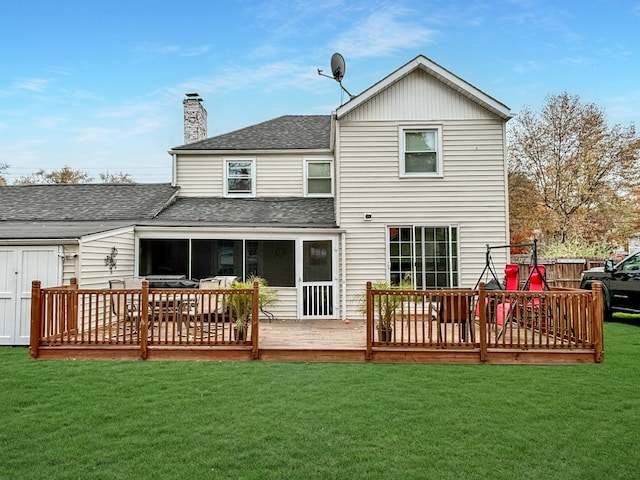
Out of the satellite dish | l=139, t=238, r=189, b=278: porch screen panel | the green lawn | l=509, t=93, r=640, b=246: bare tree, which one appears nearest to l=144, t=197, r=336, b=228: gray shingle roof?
l=139, t=238, r=189, b=278: porch screen panel

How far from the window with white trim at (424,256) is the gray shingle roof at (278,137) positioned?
4.50m

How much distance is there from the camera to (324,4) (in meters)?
14.7

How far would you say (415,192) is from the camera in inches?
448

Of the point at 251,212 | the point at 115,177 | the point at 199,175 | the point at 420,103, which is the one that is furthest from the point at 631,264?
the point at 115,177

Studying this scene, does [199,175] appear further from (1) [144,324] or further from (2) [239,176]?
Result: (1) [144,324]

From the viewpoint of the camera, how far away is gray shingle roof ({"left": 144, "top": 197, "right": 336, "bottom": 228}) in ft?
38.2

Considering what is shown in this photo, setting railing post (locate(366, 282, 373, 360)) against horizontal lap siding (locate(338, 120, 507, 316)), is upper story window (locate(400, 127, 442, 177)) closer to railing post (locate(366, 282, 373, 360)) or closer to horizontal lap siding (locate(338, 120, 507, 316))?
horizontal lap siding (locate(338, 120, 507, 316))

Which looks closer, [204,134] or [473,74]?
[204,134]

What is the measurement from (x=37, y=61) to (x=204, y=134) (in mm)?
8245

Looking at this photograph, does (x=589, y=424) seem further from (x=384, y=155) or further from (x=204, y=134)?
(x=204, y=134)

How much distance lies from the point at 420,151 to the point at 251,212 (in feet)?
16.3

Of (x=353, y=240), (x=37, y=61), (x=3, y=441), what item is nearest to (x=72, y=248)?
(x=3, y=441)

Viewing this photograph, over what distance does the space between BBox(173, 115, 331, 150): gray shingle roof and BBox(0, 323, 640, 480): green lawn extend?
8927 mm

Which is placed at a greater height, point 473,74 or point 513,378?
point 473,74
